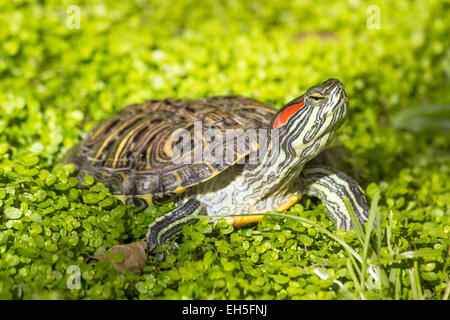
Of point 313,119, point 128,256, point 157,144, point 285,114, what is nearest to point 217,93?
point 157,144

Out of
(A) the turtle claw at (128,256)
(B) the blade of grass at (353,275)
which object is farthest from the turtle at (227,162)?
(B) the blade of grass at (353,275)

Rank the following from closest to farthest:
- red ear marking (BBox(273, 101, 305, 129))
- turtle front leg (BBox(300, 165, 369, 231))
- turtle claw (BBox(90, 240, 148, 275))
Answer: turtle claw (BBox(90, 240, 148, 275)) < red ear marking (BBox(273, 101, 305, 129)) < turtle front leg (BBox(300, 165, 369, 231))

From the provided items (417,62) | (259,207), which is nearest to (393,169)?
(259,207)

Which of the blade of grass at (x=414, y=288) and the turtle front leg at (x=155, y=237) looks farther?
the turtle front leg at (x=155, y=237)

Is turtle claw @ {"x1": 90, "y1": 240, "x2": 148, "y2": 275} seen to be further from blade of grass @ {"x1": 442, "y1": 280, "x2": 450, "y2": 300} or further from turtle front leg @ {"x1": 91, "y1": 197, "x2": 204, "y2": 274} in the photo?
blade of grass @ {"x1": 442, "y1": 280, "x2": 450, "y2": 300}

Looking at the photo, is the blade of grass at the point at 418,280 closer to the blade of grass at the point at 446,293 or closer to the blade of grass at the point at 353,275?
the blade of grass at the point at 446,293

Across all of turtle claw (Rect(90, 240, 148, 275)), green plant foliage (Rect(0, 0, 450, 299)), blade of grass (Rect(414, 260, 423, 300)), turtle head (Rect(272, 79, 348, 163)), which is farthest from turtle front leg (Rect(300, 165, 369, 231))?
turtle claw (Rect(90, 240, 148, 275))

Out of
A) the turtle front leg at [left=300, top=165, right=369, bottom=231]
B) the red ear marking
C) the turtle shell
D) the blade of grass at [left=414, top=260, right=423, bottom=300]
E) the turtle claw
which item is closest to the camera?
the blade of grass at [left=414, top=260, right=423, bottom=300]
